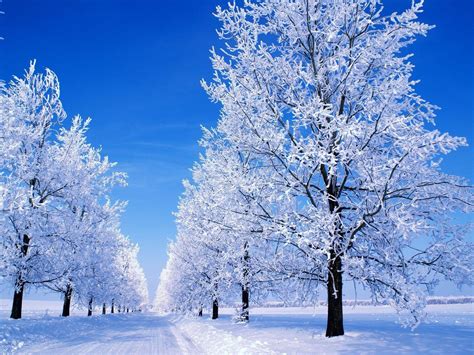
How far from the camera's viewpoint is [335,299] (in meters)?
8.56

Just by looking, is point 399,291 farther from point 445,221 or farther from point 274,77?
point 274,77

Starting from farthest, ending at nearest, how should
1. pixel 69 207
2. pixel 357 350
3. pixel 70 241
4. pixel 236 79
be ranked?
pixel 69 207 → pixel 70 241 → pixel 236 79 → pixel 357 350

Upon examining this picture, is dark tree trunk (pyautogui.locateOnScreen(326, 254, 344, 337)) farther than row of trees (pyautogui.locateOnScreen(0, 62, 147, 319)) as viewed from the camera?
No

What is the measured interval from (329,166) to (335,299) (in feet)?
11.0

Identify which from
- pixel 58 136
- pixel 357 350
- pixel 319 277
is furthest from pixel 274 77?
pixel 58 136

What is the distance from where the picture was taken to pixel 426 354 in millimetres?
6668

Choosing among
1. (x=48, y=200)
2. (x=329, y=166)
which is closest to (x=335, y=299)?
(x=329, y=166)

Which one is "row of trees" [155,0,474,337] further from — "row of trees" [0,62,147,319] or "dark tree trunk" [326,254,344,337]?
"row of trees" [0,62,147,319]

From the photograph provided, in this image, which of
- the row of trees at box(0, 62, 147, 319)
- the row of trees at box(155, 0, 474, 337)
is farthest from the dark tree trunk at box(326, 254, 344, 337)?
the row of trees at box(0, 62, 147, 319)

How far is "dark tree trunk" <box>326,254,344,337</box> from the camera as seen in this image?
28.0 feet

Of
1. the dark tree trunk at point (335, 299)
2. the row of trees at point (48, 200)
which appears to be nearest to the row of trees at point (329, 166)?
the dark tree trunk at point (335, 299)

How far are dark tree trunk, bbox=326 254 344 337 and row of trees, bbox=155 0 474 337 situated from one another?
0.03m

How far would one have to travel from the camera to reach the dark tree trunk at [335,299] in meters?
8.52

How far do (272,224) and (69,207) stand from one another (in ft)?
41.2
